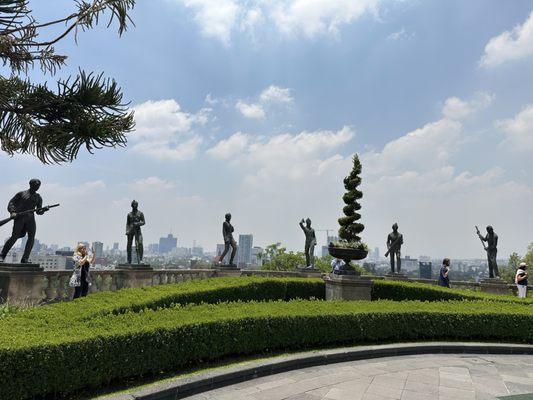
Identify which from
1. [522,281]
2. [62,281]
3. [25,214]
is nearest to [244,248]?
[522,281]

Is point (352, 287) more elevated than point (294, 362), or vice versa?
point (352, 287)

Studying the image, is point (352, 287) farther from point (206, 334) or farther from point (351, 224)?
point (206, 334)

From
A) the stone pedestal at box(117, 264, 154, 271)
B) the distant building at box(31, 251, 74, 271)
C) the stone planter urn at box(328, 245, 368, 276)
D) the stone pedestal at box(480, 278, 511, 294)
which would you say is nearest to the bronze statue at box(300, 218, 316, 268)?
the stone planter urn at box(328, 245, 368, 276)

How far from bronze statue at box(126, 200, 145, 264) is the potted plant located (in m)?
7.13

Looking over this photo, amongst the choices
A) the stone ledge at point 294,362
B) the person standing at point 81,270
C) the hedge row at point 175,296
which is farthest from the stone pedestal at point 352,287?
the person standing at point 81,270

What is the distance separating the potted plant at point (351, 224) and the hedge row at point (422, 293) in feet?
5.36

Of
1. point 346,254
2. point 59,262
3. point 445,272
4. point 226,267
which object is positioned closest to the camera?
point 346,254

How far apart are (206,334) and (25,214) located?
6.40 m

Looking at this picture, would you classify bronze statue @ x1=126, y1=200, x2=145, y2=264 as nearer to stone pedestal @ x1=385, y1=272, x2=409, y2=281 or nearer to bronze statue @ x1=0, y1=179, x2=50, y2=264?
bronze statue @ x1=0, y1=179, x2=50, y2=264

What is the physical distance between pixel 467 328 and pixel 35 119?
10.3 m

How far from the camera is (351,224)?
13766 millimetres

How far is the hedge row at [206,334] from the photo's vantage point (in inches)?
176

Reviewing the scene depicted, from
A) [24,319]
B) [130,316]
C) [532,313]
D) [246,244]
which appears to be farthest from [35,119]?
[246,244]

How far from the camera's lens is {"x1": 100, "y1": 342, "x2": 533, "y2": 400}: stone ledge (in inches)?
200
